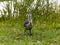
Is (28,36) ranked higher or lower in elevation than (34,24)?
lower

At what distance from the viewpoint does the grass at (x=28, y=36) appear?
328 inches

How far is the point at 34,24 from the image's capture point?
1120 cm

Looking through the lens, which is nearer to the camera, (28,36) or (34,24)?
(28,36)

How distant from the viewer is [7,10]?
1240 cm

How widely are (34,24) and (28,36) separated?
221 centimetres

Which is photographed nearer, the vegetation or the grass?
the grass

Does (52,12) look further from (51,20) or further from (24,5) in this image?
(24,5)

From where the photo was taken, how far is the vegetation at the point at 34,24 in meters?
8.59

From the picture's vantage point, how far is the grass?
27.3 feet

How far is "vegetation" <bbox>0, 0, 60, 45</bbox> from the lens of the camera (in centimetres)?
859

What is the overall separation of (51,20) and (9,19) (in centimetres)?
193

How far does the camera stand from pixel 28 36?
9.04 m

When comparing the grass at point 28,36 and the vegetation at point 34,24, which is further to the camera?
the vegetation at point 34,24

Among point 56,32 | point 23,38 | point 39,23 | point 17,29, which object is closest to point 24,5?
point 39,23
